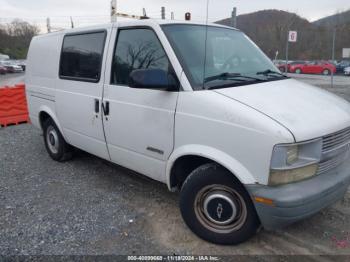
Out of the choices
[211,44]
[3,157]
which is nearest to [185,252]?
[211,44]

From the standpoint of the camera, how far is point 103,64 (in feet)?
13.2

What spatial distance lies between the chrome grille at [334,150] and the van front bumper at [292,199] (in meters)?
0.12

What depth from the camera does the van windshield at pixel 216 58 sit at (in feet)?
10.6

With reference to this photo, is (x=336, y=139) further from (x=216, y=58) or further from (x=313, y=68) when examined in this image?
(x=313, y=68)

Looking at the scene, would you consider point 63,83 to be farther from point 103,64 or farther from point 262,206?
point 262,206

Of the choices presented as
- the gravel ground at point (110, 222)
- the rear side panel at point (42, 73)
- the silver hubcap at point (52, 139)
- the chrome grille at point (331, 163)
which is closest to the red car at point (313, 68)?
the rear side panel at point (42, 73)

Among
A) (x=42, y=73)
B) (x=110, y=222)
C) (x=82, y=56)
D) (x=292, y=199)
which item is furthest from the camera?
(x=42, y=73)

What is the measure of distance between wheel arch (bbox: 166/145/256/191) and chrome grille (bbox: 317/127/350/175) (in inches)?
26.2

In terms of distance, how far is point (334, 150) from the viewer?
2961 millimetres

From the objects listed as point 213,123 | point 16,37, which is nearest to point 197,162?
point 213,123

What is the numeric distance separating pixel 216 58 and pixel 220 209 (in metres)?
1.53

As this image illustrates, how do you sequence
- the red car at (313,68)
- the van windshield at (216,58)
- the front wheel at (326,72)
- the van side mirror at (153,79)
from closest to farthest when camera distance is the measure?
1. the van side mirror at (153,79)
2. the van windshield at (216,58)
3. the front wheel at (326,72)
4. the red car at (313,68)

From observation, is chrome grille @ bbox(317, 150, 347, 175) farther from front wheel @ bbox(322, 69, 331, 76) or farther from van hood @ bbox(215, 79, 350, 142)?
front wheel @ bbox(322, 69, 331, 76)

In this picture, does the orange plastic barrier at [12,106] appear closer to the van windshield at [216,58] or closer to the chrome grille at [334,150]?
the van windshield at [216,58]
